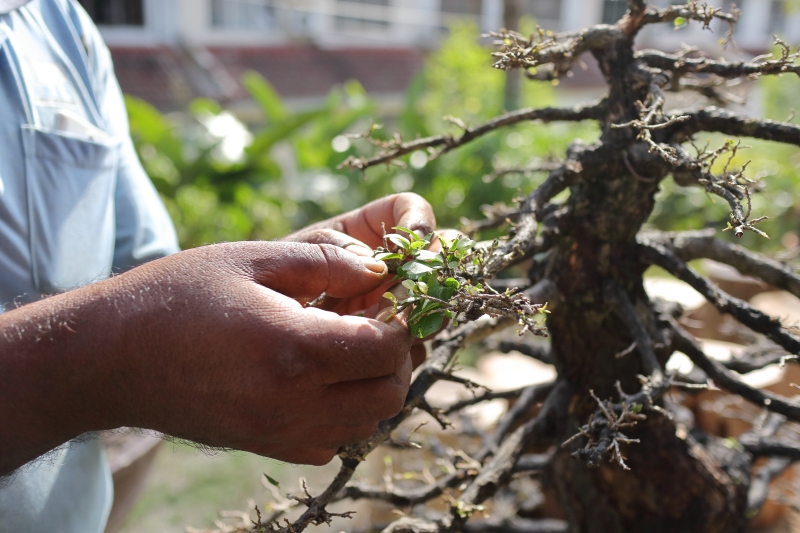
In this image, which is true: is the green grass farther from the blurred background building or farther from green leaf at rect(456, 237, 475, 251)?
the blurred background building

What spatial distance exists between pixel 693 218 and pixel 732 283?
7.81ft

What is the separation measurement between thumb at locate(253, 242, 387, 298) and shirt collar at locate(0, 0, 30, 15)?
101cm

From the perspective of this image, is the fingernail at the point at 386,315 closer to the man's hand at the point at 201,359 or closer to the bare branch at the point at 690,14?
the man's hand at the point at 201,359

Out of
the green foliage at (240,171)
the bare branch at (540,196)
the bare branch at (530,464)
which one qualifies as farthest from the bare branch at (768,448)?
the green foliage at (240,171)

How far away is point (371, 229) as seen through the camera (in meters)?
1.43

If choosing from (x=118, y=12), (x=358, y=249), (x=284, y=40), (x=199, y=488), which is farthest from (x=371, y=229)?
(x=284, y=40)

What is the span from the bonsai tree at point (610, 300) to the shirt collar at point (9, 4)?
864 mm

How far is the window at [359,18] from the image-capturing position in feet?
36.4

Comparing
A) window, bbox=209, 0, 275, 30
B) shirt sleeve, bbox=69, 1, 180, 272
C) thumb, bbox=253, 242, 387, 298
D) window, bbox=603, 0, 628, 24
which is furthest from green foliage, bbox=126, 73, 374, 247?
window, bbox=603, 0, 628, 24

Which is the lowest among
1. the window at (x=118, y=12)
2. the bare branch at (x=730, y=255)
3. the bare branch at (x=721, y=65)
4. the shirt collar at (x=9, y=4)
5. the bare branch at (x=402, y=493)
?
the bare branch at (x=402, y=493)

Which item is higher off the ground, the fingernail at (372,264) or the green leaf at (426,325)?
the fingernail at (372,264)

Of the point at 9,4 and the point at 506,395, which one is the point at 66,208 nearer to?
the point at 9,4

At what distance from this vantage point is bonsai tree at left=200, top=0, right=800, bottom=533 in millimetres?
1217

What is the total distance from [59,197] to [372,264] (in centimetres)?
87
